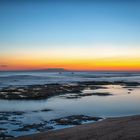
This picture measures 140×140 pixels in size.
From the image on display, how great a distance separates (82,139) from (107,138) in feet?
3.41

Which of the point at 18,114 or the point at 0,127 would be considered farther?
the point at 18,114

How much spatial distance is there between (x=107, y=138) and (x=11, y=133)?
701 centimetres

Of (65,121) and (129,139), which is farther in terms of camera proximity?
(65,121)

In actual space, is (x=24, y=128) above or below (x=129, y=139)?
below

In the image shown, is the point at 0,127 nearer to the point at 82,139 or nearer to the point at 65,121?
the point at 65,121

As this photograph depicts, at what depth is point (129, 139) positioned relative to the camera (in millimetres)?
9094

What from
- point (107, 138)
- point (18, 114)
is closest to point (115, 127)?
point (107, 138)

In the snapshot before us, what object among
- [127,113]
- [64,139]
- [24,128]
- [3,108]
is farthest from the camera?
[3,108]

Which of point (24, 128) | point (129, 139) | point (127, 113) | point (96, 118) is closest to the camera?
point (129, 139)

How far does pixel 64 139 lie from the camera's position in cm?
1063

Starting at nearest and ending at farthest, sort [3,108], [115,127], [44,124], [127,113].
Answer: [115,127], [44,124], [127,113], [3,108]

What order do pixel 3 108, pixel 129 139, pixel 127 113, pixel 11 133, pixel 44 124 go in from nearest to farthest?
pixel 129 139 < pixel 11 133 < pixel 44 124 < pixel 127 113 < pixel 3 108

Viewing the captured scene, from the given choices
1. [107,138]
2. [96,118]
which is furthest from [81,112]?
[107,138]

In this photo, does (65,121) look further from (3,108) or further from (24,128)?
(3,108)
